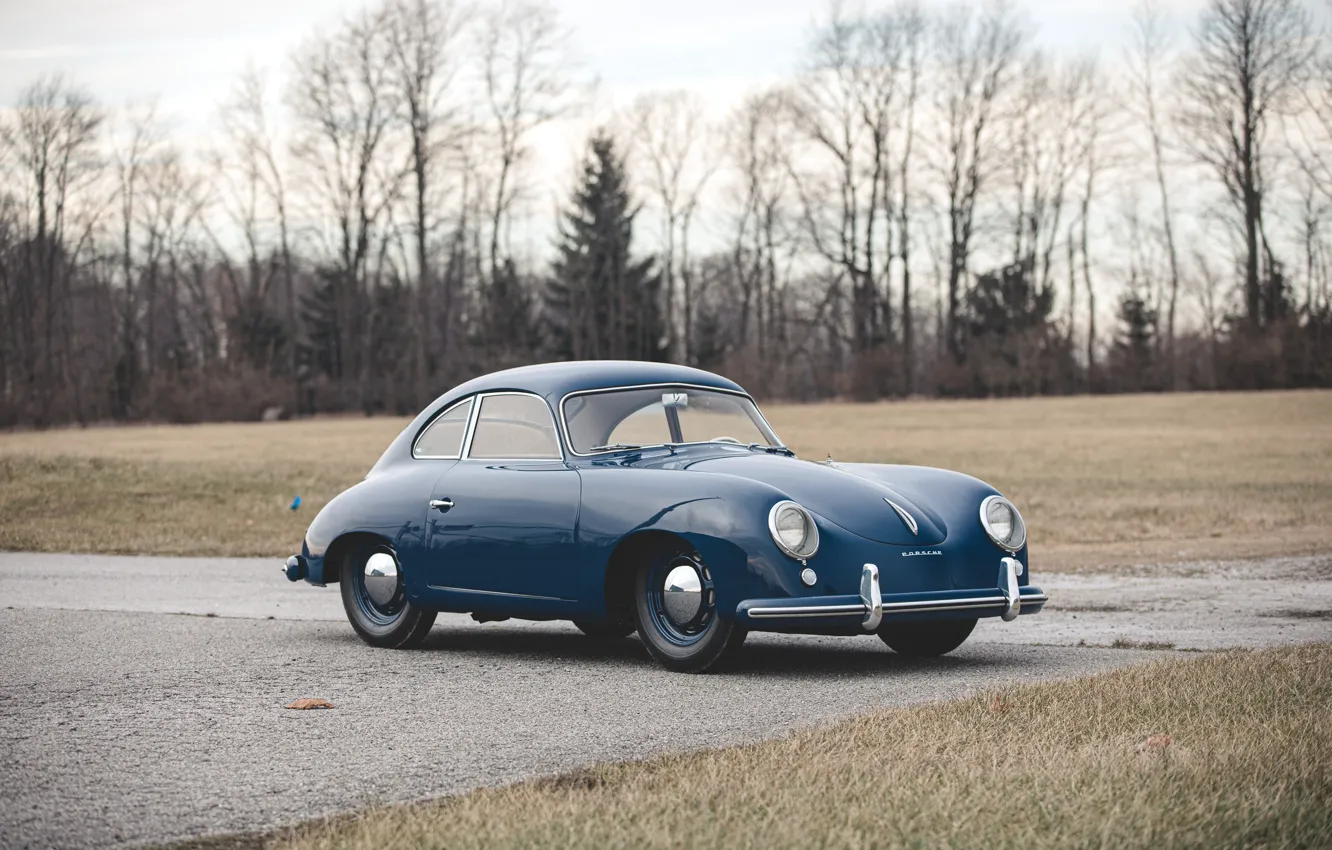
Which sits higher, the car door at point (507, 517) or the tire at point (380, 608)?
the car door at point (507, 517)

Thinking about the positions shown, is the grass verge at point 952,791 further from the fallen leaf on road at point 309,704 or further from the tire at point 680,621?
the fallen leaf on road at point 309,704

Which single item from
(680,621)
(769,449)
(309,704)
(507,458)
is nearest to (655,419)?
(769,449)

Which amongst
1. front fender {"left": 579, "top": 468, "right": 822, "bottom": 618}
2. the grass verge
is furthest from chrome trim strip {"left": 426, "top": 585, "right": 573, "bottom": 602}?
the grass verge

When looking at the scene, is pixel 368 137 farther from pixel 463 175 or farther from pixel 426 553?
pixel 426 553

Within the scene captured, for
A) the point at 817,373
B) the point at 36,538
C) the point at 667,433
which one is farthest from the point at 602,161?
the point at 667,433

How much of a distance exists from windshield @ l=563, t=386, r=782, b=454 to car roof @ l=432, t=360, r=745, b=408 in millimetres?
64

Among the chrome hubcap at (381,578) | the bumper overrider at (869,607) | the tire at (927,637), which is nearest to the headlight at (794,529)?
the bumper overrider at (869,607)

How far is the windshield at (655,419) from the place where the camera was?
8.77m

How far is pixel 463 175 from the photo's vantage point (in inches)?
2443

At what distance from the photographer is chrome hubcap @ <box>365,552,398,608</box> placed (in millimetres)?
9234

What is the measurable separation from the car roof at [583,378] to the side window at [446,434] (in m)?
0.12

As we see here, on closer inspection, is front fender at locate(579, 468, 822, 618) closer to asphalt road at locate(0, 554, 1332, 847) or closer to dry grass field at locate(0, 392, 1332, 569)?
asphalt road at locate(0, 554, 1332, 847)

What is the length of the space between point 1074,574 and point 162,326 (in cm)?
6871

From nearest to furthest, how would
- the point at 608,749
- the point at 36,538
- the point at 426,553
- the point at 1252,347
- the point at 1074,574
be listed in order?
the point at 608,749 < the point at 426,553 < the point at 1074,574 < the point at 36,538 < the point at 1252,347
